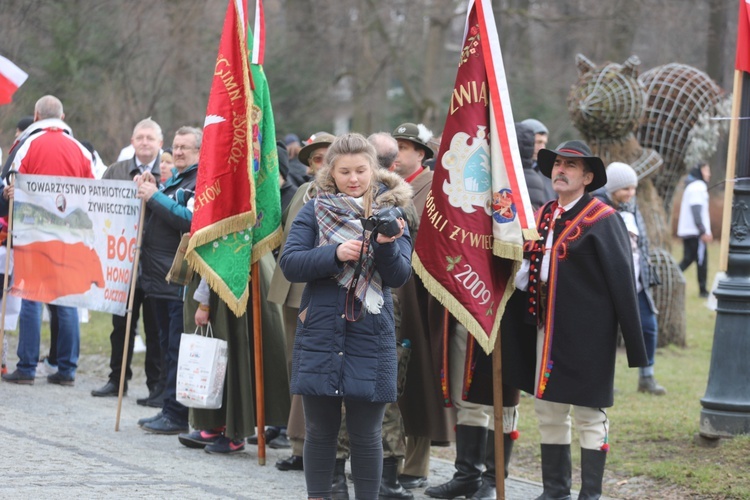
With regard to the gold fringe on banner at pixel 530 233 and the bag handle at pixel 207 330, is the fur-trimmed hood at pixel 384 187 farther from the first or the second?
the bag handle at pixel 207 330

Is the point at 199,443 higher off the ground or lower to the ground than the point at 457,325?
lower

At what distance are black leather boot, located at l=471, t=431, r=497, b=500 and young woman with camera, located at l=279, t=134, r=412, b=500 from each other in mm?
1360

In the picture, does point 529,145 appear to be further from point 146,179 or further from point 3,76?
point 3,76

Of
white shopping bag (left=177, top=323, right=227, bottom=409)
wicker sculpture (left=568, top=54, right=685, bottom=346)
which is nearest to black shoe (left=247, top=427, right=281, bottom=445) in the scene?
white shopping bag (left=177, top=323, right=227, bottom=409)

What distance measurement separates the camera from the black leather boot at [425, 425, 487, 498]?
6.45 metres

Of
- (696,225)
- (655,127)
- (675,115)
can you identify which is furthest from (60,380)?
(696,225)

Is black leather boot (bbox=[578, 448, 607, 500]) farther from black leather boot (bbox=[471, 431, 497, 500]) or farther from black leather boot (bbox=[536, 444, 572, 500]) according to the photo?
black leather boot (bbox=[471, 431, 497, 500])

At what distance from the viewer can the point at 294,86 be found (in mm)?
25109

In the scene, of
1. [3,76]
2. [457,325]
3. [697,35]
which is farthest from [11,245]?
[697,35]

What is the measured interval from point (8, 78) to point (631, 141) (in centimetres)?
619

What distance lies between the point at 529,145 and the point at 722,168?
2682 centimetres

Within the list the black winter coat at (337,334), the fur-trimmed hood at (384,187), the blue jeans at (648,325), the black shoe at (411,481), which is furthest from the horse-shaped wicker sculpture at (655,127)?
the black winter coat at (337,334)

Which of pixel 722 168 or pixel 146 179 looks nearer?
pixel 146 179

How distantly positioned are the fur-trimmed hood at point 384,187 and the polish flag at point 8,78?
4856 millimetres
